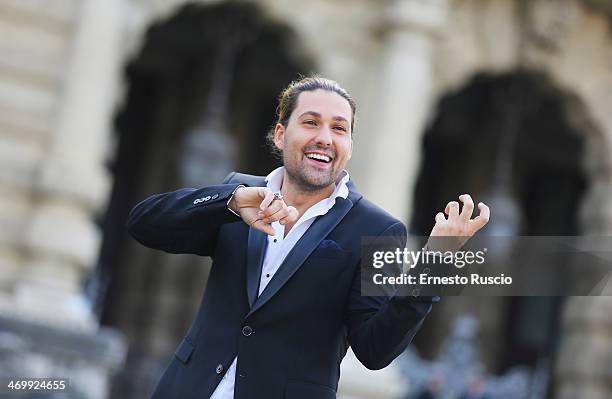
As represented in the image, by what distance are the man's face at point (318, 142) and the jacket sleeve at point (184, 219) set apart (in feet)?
0.54

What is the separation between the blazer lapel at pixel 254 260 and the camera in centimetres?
287

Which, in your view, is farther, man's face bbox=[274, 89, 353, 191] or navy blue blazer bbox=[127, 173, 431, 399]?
man's face bbox=[274, 89, 353, 191]

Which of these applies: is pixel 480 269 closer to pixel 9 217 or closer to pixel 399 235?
pixel 399 235

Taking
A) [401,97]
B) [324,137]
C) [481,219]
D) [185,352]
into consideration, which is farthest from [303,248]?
[401,97]

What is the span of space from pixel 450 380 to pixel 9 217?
15.2ft

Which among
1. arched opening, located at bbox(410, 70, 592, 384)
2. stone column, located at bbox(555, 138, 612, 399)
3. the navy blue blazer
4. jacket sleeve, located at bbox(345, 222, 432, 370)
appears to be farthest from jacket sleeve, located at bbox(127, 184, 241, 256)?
arched opening, located at bbox(410, 70, 592, 384)

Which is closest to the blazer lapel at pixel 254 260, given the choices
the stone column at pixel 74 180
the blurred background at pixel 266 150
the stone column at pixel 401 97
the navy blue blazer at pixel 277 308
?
the navy blue blazer at pixel 277 308

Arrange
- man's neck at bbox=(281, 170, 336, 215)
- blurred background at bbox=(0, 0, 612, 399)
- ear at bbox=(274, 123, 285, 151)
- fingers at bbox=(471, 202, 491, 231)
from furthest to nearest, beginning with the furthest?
blurred background at bbox=(0, 0, 612, 399)
ear at bbox=(274, 123, 285, 151)
man's neck at bbox=(281, 170, 336, 215)
fingers at bbox=(471, 202, 491, 231)

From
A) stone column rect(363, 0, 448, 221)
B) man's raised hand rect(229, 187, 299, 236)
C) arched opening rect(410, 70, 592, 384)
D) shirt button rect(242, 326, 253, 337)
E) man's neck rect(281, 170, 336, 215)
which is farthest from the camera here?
arched opening rect(410, 70, 592, 384)

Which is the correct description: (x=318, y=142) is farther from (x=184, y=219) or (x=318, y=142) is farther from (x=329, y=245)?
(x=184, y=219)

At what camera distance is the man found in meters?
2.79

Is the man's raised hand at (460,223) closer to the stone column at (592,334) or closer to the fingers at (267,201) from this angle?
the fingers at (267,201)

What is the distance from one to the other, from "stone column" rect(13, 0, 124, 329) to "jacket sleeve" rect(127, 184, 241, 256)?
6.64 meters

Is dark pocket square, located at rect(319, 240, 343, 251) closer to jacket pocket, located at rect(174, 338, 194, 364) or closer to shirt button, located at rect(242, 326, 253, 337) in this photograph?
shirt button, located at rect(242, 326, 253, 337)
